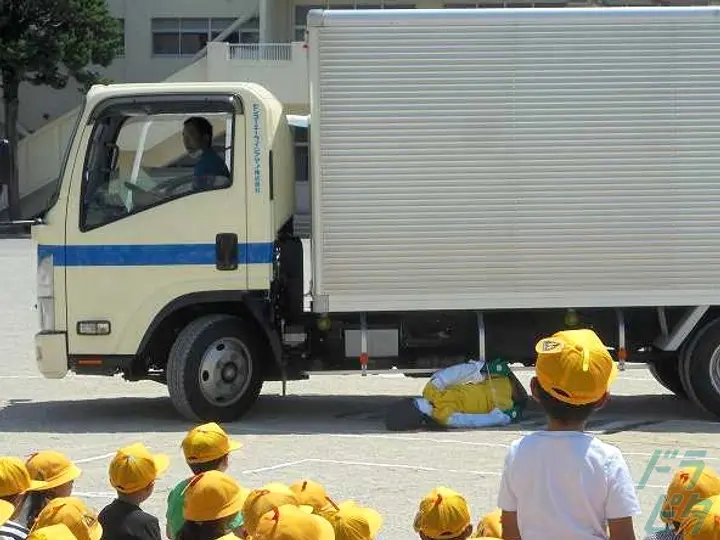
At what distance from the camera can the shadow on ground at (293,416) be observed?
36.6 feet

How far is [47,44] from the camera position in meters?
47.3

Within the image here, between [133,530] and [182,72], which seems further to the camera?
[182,72]

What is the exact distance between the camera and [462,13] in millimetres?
11109

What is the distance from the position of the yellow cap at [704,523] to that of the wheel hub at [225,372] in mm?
7668

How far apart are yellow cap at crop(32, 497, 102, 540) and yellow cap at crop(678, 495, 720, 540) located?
2094mm

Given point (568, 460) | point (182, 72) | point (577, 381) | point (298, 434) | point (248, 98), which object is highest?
point (182, 72)

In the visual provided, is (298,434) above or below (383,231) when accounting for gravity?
below

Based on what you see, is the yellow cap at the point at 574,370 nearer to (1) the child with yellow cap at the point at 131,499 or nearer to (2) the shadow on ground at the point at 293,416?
(1) the child with yellow cap at the point at 131,499

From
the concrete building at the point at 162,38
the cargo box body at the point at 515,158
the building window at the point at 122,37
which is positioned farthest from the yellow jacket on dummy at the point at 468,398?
the building window at the point at 122,37

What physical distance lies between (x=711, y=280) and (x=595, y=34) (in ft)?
7.58

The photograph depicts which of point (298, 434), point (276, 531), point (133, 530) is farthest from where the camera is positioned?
point (298, 434)

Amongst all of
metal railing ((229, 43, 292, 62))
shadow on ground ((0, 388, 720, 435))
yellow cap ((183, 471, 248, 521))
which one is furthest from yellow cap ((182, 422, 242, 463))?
metal railing ((229, 43, 292, 62))

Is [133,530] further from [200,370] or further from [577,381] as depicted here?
[200,370]

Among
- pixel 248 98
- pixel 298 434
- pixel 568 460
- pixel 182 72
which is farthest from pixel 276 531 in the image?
pixel 182 72
